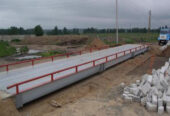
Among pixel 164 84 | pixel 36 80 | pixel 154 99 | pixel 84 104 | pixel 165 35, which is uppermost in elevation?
pixel 165 35

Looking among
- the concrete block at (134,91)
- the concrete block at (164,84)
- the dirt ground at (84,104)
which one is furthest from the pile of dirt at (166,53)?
the concrete block at (134,91)

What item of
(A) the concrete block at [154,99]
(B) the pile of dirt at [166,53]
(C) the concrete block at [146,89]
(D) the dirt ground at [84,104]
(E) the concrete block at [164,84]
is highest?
(B) the pile of dirt at [166,53]

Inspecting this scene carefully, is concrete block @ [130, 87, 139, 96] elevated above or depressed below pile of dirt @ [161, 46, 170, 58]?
below

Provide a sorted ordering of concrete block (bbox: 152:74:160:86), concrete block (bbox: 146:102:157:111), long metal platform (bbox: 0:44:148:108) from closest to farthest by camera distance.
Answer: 1. long metal platform (bbox: 0:44:148:108)
2. concrete block (bbox: 146:102:157:111)
3. concrete block (bbox: 152:74:160:86)

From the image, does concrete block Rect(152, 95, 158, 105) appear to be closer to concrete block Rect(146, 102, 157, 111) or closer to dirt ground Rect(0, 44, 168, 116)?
concrete block Rect(146, 102, 157, 111)

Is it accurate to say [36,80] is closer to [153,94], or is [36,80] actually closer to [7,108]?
[7,108]

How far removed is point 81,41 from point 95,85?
28.5 meters

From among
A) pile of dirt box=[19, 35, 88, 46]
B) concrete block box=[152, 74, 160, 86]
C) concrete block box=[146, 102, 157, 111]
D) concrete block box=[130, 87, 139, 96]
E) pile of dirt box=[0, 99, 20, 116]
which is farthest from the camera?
pile of dirt box=[19, 35, 88, 46]

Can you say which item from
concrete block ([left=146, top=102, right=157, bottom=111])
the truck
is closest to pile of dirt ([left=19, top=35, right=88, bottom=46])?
the truck

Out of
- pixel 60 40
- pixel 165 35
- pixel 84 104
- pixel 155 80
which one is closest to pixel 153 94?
pixel 155 80

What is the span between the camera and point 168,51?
1734 centimetres

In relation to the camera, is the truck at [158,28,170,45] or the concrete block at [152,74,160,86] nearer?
the concrete block at [152,74,160,86]

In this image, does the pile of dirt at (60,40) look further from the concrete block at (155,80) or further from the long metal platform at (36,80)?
the concrete block at (155,80)

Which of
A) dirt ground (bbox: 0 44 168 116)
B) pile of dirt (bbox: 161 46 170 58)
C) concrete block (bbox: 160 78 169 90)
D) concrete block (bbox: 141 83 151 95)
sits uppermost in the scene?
pile of dirt (bbox: 161 46 170 58)
